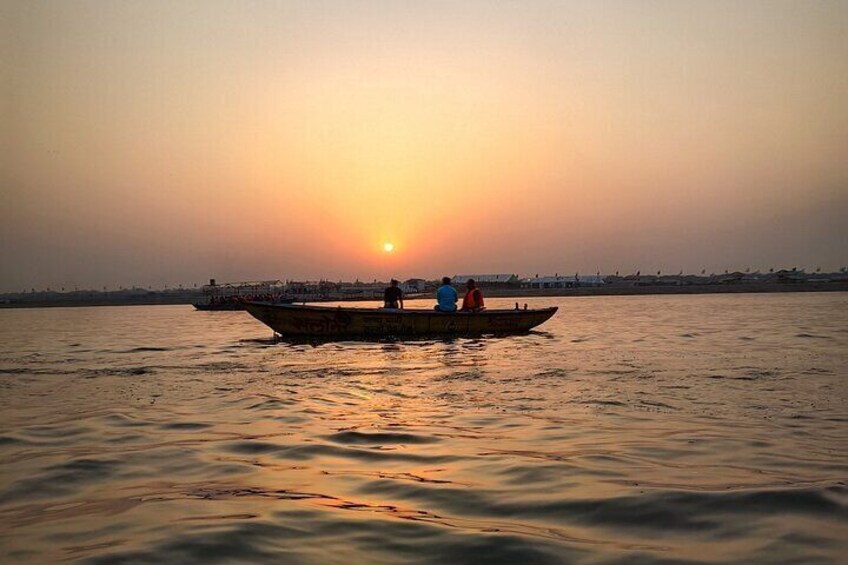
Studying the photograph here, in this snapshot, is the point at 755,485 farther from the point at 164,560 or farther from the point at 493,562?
the point at 164,560

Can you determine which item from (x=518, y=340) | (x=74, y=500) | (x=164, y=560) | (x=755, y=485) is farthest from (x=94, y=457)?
(x=518, y=340)

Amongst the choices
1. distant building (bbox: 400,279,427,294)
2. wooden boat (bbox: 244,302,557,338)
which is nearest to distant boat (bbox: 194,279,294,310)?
wooden boat (bbox: 244,302,557,338)

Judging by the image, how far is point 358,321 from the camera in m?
24.6

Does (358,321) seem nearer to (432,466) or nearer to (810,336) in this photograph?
(810,336)

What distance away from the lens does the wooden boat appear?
80.4ft

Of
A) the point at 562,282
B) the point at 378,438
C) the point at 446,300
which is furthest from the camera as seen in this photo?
the point at 562,282

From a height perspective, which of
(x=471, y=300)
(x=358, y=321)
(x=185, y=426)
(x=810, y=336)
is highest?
(x=471, y=300)

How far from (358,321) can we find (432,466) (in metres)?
17.8

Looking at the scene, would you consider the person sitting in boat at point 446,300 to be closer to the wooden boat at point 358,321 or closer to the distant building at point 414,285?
the wooden boat at point 358,321

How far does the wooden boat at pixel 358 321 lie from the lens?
24516 millimetres

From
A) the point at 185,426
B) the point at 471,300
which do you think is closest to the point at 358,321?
the point at 471,300

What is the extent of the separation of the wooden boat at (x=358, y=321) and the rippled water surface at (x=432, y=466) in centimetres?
858

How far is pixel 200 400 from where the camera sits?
12.2 meters

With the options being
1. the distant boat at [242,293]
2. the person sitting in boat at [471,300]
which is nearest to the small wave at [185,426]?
the person sitting in boat at [471,300]
